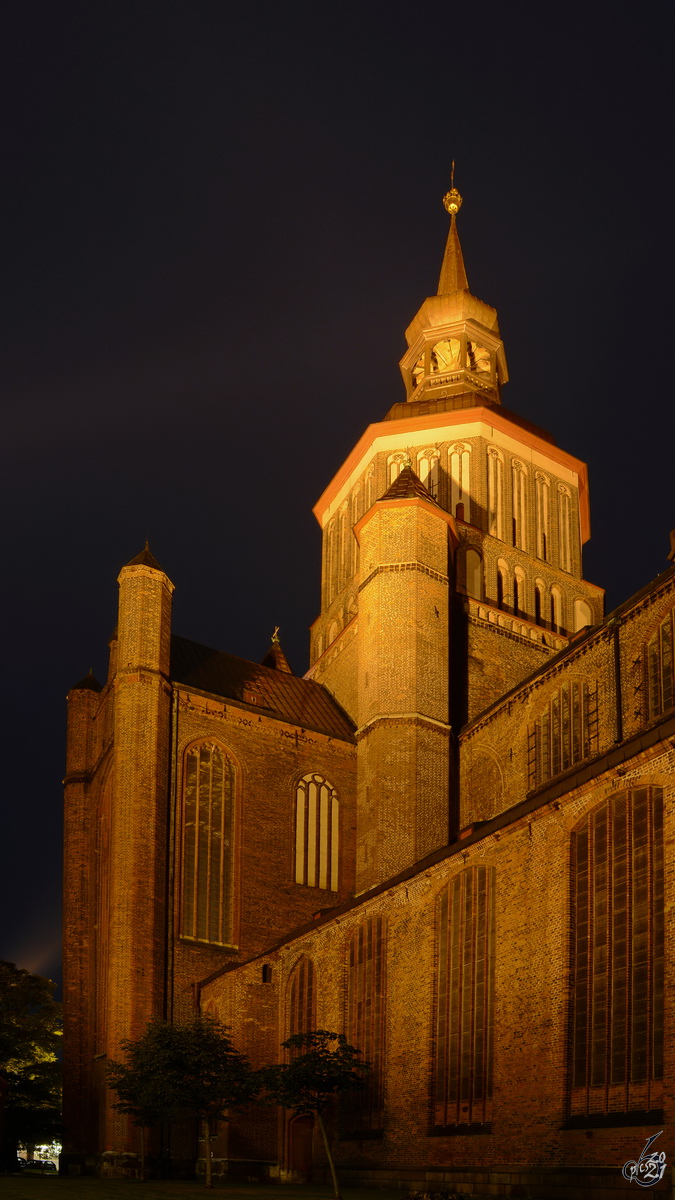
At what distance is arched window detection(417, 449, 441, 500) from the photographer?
182 ft

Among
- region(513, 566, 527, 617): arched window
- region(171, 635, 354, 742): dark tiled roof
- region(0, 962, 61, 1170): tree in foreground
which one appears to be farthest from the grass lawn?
region(513, 566, 527, 617): arched window

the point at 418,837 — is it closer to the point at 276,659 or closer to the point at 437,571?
the point at 437,571

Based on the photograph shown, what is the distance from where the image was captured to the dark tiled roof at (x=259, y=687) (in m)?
46.9

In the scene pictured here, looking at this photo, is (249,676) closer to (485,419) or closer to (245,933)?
(245,933)

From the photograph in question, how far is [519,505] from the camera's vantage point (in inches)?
2222

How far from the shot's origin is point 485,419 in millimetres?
56500

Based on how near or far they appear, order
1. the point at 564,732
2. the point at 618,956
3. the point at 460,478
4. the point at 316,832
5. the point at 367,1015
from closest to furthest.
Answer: the point at 618,956, the point at 367,1015, the point at 564,732, the point at 316,832, the point at 460,478

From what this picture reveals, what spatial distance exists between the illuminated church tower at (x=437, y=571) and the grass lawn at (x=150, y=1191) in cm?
1233

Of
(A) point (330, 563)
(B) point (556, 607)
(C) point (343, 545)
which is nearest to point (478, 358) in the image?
(C) point (343, 545)

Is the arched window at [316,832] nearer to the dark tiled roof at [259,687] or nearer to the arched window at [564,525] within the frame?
the dark tiled roof at [259,687]

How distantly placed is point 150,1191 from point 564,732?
18.5 meters

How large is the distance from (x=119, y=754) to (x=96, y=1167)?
11.8m

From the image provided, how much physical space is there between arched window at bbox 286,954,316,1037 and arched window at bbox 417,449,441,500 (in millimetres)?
22616

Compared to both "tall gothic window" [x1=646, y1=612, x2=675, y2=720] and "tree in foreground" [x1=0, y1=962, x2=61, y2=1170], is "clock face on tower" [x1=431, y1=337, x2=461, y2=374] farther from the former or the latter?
"tree in foreground" [x1=0, y1=962, x2=61, y2=1170]
